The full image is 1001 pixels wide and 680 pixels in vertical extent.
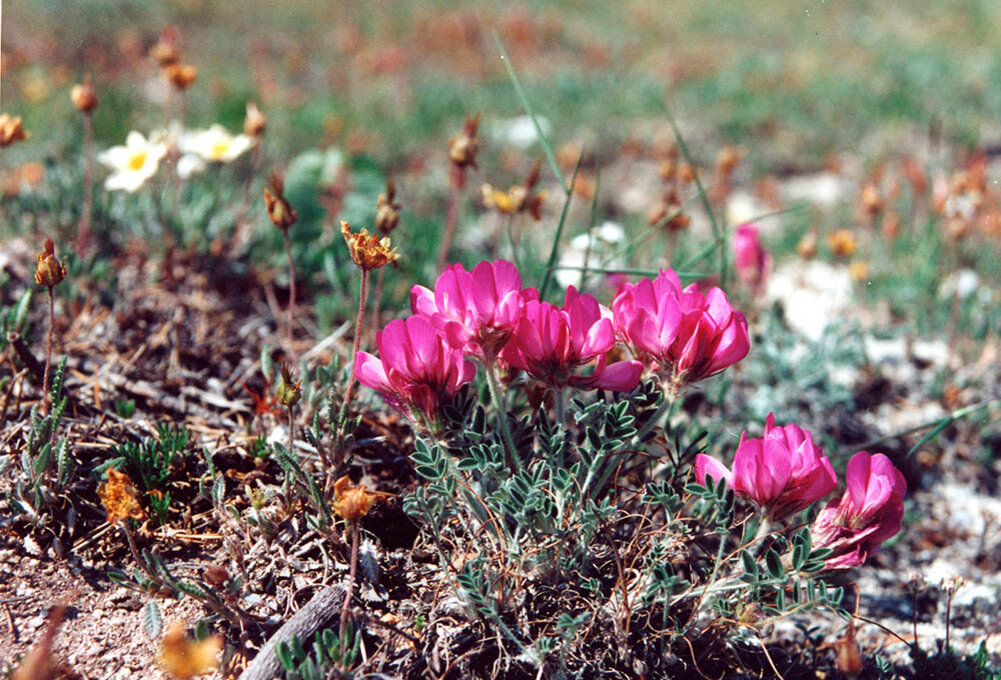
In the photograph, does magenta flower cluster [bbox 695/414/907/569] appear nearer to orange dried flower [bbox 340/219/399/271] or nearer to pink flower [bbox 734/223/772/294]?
orange dried flower [bbox 340/219/399/271]

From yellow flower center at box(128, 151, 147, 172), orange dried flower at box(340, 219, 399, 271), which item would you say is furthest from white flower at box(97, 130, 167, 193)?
orange dried flower at box(340, 219, 399, 271)

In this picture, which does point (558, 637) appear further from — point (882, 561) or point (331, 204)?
point (331, 204)

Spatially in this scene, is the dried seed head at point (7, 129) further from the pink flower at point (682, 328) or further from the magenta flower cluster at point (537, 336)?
the pink flower at point (682, 328)

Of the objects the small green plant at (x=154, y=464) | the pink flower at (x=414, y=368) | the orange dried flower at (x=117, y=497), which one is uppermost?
the pink flower at (x=414, y=368)

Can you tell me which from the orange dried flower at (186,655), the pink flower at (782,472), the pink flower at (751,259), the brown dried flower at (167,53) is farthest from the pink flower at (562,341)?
the brown dried flower at (167,53)

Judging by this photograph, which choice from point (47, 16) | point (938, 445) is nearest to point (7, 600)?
point (938, 445)

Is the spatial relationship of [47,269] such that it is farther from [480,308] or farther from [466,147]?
[466,147]

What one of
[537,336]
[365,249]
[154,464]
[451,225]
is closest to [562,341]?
[537,336]
